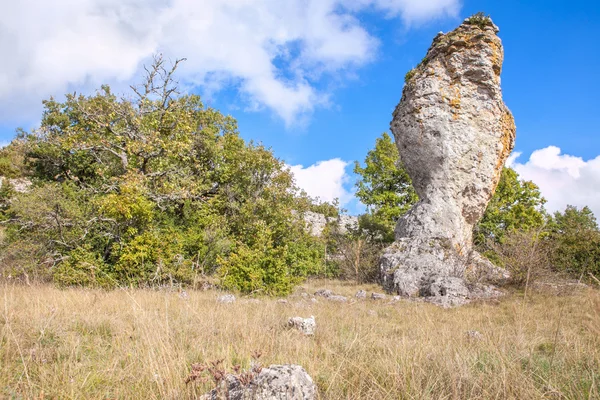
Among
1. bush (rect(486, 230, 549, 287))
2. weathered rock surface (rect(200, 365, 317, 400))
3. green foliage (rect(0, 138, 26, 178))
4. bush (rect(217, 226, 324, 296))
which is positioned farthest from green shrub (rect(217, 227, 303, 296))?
green foliage (rect(0, 138, 26, 178))

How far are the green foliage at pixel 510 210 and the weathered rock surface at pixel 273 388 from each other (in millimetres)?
22955

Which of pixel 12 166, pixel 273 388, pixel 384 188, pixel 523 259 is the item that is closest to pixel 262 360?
pixel 273 388

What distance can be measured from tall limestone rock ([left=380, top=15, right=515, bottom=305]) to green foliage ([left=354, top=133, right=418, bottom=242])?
6.66 metres

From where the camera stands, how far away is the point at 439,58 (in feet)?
48.9

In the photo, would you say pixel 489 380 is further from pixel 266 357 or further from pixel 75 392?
pixel 75 392

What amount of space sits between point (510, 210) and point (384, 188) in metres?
8.93

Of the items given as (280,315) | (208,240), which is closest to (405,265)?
(208,240)

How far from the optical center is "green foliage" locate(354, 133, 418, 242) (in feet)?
71.5

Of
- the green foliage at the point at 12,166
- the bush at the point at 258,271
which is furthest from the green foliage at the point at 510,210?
the green foliage at the point at 12,166

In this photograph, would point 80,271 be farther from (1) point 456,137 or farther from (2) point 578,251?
(2) point 578,251

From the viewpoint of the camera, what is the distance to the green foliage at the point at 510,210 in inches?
906

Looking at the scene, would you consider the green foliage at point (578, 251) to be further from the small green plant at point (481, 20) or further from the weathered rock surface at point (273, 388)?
the weathered rock surface at point (273, 388)

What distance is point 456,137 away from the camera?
1419 centimetres

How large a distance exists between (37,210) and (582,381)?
12.1 meters
